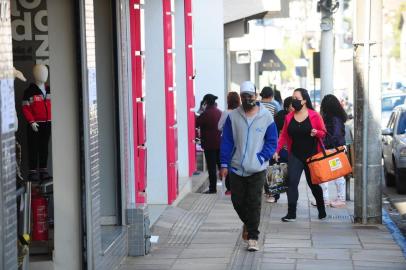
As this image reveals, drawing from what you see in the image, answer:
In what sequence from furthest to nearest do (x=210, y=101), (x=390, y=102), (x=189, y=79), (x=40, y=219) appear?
(x=390, y=102), (x=189, y=79), (x=210, y=101), (x=40, y=219)

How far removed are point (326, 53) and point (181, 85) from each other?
5.82 m

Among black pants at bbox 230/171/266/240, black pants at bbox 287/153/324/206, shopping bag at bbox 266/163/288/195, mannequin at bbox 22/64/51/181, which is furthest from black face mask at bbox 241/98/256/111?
shopping bag at bbox 266/163/288/195

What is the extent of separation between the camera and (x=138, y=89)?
10750 millimetres

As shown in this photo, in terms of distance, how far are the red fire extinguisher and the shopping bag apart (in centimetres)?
520

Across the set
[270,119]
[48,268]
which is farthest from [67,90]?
[270,119]

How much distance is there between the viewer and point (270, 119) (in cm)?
1004

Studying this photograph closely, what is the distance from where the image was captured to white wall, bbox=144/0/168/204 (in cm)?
1355

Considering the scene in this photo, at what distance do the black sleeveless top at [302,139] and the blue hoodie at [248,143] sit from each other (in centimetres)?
213

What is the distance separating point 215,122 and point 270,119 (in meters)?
5.79

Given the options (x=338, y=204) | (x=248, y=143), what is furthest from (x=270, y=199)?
(x=248, y=143)

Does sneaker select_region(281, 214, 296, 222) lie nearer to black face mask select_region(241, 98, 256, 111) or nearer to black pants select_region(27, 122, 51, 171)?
black face mask select_region(241, 98, 256, 111)

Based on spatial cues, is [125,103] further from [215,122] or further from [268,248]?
[215,122]

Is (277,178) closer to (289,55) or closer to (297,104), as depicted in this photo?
(297,104)

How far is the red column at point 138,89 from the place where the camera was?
10.5 meters
